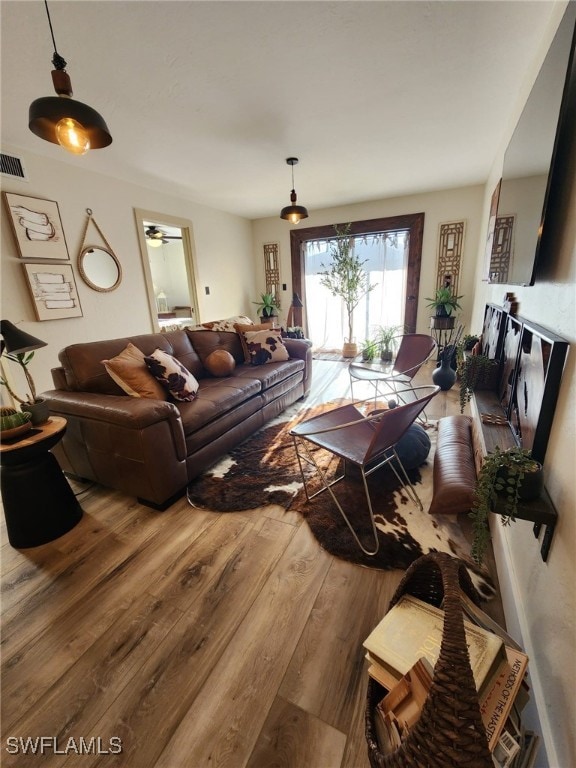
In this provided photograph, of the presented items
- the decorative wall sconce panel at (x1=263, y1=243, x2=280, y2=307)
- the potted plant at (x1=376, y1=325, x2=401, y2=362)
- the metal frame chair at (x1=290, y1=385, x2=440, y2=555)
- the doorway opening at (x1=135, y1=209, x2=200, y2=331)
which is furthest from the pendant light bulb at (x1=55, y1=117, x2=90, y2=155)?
the decorative wall sconce panel at (x1=263, y1=243, x2=280, y2=307)

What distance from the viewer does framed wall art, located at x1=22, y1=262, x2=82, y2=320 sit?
2832mm

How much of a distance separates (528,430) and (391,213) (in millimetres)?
4733

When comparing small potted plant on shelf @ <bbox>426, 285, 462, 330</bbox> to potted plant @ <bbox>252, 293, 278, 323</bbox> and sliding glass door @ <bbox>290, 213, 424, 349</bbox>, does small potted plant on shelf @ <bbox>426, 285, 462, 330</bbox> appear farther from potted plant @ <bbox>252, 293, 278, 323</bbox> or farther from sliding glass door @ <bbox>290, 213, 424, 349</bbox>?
potted plant @ <bbox>252, 293, 278, 323</bbox>

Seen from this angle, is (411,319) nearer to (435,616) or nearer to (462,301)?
(462,301)

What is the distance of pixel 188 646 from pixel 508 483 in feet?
4.12

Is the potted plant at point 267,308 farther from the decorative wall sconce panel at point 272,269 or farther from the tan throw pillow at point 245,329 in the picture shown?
the tan throw pillow at point 245,329

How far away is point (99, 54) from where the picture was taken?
5.59ft

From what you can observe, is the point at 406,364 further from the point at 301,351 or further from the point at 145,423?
the point at 145,423

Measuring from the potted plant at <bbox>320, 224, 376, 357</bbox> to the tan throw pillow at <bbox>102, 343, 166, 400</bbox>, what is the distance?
387 cm

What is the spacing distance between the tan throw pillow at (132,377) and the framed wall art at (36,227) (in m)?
1.64

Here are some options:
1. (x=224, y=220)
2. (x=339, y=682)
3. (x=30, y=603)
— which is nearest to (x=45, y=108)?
(x=30, y=603)

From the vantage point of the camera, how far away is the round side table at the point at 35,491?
61.6 inches

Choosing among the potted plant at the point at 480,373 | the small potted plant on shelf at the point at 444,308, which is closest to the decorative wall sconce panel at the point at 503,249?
the potted plant at the point at 480,373

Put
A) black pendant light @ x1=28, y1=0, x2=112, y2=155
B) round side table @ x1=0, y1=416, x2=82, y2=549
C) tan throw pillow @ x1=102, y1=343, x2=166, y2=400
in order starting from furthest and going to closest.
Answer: tan throw pillow @ x1=102, y1=343, x2=166, y2=400 → round side table @ x1=0, y1=416, x2=82, y2=549 → black pendant light @ x1=28, y1=0, x2=112, y2=155
